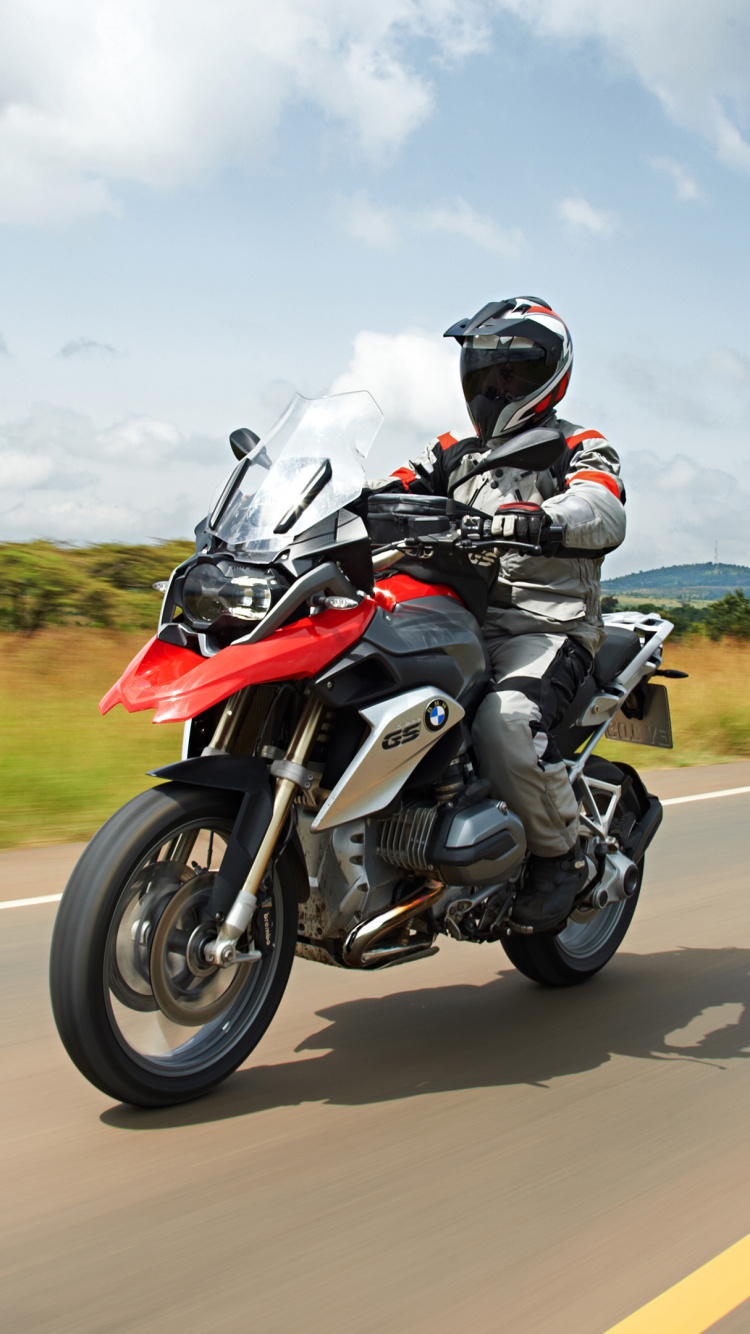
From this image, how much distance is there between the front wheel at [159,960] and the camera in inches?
113

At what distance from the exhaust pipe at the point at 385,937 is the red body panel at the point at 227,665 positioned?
0.70m

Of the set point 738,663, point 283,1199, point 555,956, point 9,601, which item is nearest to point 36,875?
point 555,956

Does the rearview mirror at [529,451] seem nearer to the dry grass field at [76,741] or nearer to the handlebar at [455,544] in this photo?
the handlebar at [455,544]

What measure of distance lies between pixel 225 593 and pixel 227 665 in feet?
0.71

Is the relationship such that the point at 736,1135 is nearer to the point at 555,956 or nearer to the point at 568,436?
the point at 555,956

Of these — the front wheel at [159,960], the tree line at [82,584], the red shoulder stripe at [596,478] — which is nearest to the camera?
the front wheel at [159,960]

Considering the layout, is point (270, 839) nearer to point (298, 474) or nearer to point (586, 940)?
point (298, 474)

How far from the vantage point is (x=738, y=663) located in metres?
16.2

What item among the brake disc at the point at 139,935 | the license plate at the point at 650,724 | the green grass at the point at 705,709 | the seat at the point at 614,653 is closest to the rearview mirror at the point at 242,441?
the brake disc at the point at 139,935

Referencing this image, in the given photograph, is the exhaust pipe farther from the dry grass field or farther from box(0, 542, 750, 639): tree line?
box(0, 542, 750, 639): tree line

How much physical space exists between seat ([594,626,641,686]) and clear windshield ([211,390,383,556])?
1357 millimetres

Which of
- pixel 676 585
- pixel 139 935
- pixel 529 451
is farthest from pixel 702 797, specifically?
pixel 139 935

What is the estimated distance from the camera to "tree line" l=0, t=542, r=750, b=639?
9648 millimetres

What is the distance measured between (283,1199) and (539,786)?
1.41 m
